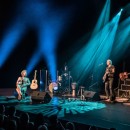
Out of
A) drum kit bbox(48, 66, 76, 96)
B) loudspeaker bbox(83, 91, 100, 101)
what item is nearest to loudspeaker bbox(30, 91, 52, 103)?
loudspeaker bbox(83, 91, 100, 101)

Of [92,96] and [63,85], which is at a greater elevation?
[63,85]

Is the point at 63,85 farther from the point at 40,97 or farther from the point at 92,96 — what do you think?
the point at 40,97

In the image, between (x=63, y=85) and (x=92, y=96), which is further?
(x=63, y=85)

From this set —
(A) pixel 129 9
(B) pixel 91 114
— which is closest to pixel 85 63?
(A) pixel 129 9

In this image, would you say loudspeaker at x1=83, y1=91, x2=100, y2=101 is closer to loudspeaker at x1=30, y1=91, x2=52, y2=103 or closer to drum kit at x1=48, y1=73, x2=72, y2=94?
loudspeaker at x1=30, y1=91, x2=52, y2=103

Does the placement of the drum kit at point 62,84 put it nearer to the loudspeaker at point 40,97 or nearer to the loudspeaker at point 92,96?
the loudspeaker at point 92,96

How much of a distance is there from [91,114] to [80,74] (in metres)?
9.80

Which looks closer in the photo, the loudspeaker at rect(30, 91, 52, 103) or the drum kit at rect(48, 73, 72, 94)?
the loudspeaker at rect(30, 91, 52, 103)

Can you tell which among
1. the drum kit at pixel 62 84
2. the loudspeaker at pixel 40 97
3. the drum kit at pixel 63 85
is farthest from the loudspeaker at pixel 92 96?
the drum kit at pixel 62 84

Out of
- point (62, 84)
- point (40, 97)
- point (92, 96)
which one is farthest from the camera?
point (62, 84)

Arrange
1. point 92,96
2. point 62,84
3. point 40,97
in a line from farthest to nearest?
point 62,84 < point 92,96 < point 40,97

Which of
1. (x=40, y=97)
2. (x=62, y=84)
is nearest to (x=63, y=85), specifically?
(x=62, y=84)

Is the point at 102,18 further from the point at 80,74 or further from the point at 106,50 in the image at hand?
the point at 80,74

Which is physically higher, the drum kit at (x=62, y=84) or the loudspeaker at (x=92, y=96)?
the drum kit at (x=62, y=84)
